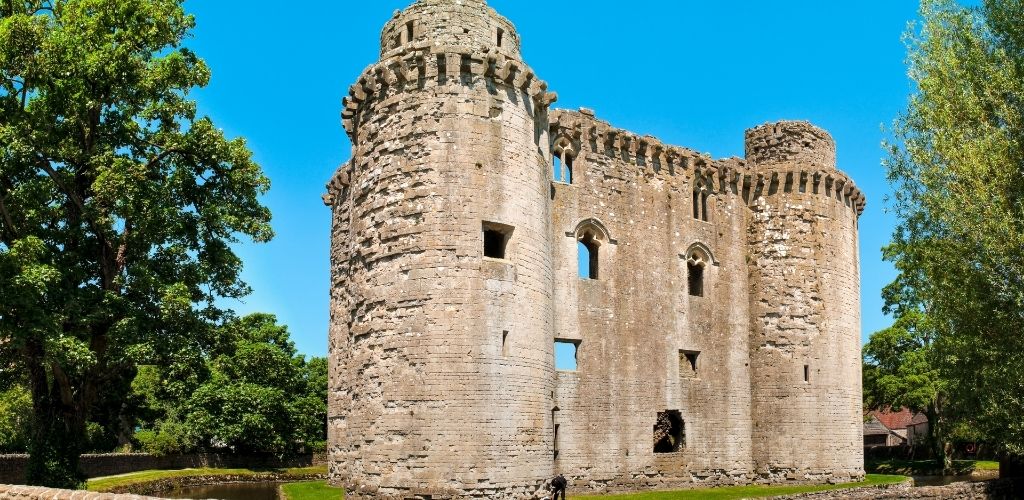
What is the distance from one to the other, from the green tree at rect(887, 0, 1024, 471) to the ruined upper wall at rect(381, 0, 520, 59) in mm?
10647

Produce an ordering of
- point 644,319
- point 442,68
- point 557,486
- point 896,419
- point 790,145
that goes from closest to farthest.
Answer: point 557,486 → point 442,68 → point 644,319 → point 790,145 → point 896,419

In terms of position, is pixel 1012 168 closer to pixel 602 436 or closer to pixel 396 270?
pixel 602 436

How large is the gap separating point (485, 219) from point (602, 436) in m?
8.20

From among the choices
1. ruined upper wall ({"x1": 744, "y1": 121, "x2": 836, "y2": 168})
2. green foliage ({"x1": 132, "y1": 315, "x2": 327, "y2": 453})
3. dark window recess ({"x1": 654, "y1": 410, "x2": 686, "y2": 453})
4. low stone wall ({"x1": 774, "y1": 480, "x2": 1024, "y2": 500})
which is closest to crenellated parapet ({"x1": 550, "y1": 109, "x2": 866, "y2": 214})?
ruined upper wall ({"x1": 744, "y1": 121, "x2": 836, "y2": 168})

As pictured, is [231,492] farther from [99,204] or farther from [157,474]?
[99,204]

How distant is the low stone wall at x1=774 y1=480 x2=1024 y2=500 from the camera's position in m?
24.8

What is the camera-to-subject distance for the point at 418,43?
71.5 feet

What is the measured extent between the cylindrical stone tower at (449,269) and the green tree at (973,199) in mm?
9622

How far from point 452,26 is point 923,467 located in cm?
3860

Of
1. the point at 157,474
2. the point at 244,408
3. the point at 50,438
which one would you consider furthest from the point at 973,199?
the point at 244,408

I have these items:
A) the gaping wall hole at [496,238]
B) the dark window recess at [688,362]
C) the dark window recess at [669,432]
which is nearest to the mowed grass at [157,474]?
the gaping wall hole at [496,238]

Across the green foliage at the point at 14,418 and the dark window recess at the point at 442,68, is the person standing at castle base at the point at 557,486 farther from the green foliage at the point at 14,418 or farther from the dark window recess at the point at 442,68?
the green foliage at the point at 14,418

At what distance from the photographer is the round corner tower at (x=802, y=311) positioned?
29.1m

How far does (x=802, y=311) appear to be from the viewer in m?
29.9
